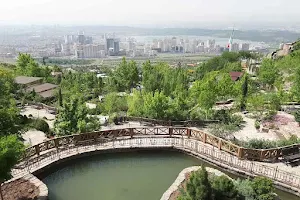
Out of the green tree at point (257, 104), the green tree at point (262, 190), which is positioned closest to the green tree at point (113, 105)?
the green tree at point (257, 104)

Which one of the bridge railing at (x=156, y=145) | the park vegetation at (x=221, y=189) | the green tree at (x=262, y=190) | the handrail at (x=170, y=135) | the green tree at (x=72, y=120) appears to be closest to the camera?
the park vegetation at (x=221, y=189)

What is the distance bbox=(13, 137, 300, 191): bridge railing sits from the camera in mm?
12695

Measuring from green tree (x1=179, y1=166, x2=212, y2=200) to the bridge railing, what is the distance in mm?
4712

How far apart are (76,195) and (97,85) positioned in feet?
101

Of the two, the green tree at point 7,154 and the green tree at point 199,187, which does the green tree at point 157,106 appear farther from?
the green tree at point 7,154

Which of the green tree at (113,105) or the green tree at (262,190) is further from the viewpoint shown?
the green tree at (113,105)

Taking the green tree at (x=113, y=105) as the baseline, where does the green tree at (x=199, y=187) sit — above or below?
above

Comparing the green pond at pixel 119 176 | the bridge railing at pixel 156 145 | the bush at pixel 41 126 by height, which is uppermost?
the bridge railing at pixel 156 145

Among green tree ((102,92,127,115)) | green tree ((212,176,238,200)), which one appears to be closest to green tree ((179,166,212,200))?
green tree ((212,176,238,200))

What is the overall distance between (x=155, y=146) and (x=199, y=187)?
6630 millimetres

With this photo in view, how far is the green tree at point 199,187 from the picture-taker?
9.04 meters

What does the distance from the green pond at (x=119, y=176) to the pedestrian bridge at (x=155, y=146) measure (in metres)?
0.46

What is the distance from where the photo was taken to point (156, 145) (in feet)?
51.3

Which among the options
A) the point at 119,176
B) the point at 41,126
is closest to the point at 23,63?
the point at 41,126
